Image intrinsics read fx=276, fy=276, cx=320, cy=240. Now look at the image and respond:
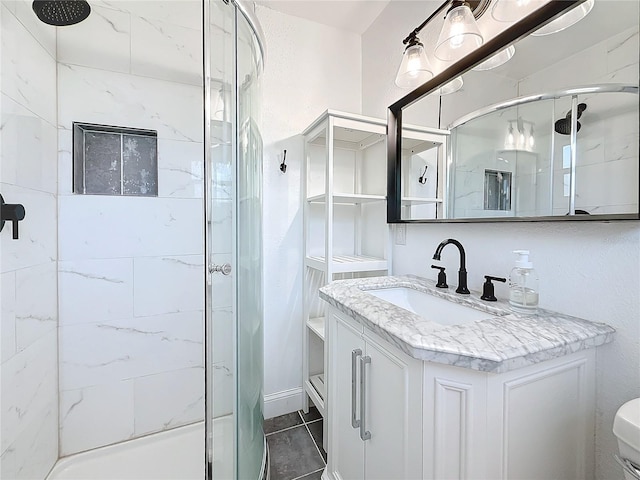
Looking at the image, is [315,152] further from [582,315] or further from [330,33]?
[582,315]

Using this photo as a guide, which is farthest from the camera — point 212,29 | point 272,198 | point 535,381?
point 272,198

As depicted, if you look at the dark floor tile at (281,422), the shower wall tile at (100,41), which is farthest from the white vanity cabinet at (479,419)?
the shower wall tile at (100,41)

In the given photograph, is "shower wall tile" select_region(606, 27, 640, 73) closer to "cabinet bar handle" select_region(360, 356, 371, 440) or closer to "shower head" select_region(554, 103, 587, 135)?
"shower head" select_region(554, 103, 587, 135)

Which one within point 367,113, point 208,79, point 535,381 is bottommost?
point 535,381

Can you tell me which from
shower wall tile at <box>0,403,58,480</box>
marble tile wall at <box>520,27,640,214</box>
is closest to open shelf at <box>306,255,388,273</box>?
marble tile wall at <box>520,27,640,214</box>

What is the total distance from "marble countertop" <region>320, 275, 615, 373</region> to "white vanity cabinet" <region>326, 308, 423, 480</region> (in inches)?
2.8

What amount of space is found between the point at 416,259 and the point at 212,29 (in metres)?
1.25

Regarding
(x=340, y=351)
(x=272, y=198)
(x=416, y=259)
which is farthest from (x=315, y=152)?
(x=340, y=351)

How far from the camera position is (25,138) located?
1059 millimetres

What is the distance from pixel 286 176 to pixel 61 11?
1.15 meters

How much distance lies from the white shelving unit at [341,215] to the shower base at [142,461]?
0.66 metres

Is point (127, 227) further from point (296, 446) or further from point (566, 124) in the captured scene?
point (566, 124)

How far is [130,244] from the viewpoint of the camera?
138 cm

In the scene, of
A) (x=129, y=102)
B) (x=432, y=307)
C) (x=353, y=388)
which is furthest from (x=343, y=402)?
(x=129, y=102)
